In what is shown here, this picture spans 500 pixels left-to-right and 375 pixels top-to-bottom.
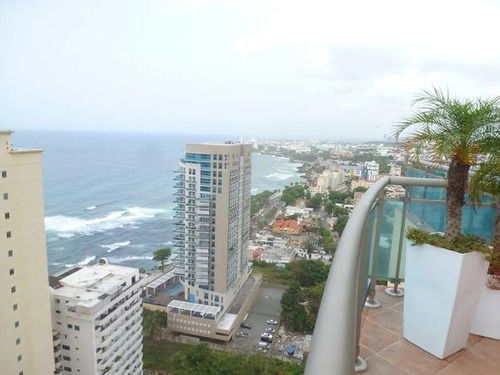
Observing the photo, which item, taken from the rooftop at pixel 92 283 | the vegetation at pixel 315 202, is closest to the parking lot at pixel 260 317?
the rooftop at pixel 92 283

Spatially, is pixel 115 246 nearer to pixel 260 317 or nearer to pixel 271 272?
pixel 271 272

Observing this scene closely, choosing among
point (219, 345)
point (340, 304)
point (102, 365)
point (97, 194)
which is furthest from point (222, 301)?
point (97, 194)

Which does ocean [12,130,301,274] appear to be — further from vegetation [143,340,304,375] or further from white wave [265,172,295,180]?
vegetation [143,340,304,375]


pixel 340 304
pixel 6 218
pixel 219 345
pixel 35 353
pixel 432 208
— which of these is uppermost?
pixel 340 304

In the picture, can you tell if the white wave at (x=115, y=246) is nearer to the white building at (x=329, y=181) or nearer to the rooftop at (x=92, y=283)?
the rooftop at (x=92, y=283)

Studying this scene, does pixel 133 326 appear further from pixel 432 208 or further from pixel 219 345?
pixel 432 208
